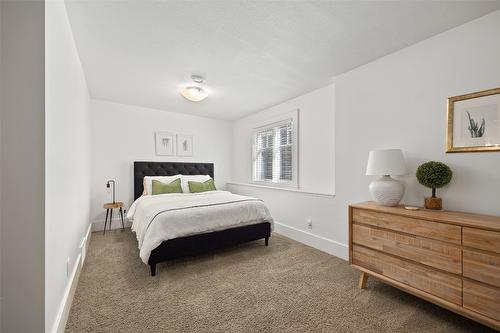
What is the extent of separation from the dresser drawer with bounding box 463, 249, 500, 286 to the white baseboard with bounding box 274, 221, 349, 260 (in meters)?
1.32

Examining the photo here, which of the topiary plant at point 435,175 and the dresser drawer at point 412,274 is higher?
the topiary plant at point 435,175

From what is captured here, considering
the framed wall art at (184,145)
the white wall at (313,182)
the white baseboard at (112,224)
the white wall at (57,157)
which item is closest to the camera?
the white wall at (57,157)

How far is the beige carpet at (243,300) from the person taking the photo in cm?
163

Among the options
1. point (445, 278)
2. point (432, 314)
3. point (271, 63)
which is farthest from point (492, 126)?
point (271, 63)

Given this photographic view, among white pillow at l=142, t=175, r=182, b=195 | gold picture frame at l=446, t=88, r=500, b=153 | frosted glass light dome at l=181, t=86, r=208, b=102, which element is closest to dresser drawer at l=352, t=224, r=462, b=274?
gold picture frame at l=446, t=88, r=500, b=153

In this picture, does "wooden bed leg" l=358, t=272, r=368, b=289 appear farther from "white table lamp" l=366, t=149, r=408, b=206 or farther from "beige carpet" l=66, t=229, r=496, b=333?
"white table lamp" l=366, t=149, r=408, b=206

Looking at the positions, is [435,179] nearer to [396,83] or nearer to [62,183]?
[396,83]

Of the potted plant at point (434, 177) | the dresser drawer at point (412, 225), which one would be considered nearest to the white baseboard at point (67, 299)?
the dresser drawer at point (412, 225)

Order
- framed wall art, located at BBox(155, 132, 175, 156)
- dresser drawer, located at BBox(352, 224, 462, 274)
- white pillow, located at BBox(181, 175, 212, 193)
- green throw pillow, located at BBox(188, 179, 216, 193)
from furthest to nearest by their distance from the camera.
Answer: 1. framed wall art, located at BBox(155, 132, 175, 156)
2. white pillow, located at BBox(181, 175, 212, 193)
3. green throw pillow, located at BBox(188, 179, 216, 193)
4. dresser drawer, located at BBox(352, 224, 462, 274)

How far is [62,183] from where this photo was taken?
164cm

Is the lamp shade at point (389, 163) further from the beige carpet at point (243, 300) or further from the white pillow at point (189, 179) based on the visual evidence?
the white pillow at point (189, 179)

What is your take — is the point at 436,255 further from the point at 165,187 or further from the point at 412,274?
the point at 165,187

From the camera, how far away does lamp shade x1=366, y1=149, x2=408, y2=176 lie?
2.04 m

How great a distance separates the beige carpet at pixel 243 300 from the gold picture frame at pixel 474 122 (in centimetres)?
137
